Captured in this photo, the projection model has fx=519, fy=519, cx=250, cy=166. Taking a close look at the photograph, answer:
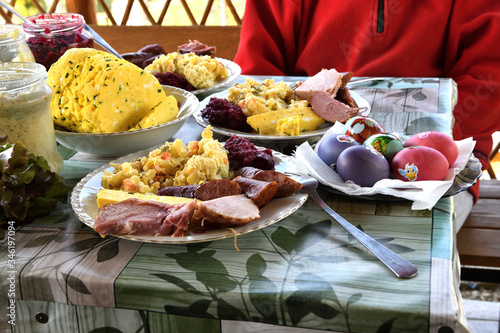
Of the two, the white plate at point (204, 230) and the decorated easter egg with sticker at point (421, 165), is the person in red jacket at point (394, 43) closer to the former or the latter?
the decorated easter egg with sticker at point (421, 165)

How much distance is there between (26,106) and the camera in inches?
29.8

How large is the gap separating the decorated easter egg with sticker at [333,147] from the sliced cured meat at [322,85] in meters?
0.22

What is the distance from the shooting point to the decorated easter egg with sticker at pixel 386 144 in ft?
2.64

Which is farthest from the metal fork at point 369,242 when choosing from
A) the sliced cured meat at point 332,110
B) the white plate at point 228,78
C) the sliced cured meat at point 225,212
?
the white plate at point 228,78

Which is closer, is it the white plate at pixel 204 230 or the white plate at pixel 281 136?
the white plate at pixel 204 230

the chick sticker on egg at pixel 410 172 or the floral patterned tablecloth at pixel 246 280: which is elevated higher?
the chick sticker on egg at pixel 410 172

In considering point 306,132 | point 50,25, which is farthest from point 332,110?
point 50,25

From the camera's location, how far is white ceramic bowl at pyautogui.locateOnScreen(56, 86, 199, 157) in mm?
874

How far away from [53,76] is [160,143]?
0.22 m

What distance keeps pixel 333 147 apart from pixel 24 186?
456 millimetres

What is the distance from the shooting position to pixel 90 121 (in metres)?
0.88

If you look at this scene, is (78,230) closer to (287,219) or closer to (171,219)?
(171,219)

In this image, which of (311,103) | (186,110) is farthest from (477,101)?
(186,110)

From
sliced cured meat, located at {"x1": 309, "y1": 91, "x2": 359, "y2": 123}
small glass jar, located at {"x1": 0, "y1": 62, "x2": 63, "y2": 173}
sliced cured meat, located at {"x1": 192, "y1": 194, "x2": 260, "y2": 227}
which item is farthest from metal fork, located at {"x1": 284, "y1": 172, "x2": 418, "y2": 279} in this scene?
small glass jar, located at {"x1": 0, "y1": 62, "x2": 63, "y2": 173}
